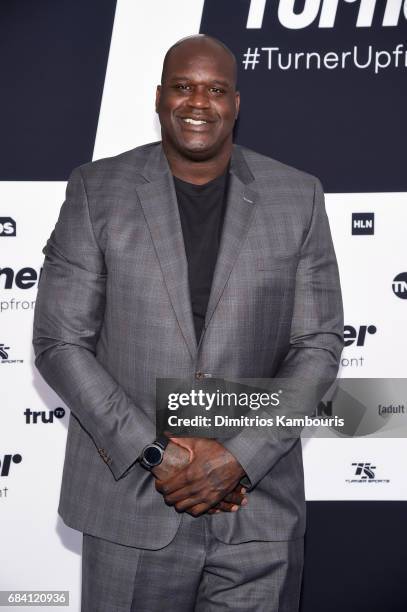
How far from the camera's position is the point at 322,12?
11.0 ft

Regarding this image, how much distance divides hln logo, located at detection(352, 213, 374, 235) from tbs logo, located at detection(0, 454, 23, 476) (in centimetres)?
168

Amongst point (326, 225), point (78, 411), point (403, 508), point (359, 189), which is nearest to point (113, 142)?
point (359, 189)

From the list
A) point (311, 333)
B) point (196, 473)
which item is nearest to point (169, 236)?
point (311, 333)

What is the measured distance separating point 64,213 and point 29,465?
1.57 m

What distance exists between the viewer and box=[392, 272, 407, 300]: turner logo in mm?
3465

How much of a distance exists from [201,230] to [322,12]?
151 centimetres

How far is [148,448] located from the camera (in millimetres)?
2121

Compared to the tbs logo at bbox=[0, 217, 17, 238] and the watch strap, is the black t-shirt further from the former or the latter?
the tbs logo at bbox=[0, 217, 17, 238]

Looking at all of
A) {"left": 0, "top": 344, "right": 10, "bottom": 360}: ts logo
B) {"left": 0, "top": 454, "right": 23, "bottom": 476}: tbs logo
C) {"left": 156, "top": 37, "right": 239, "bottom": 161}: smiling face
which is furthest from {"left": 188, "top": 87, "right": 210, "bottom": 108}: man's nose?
{"left": 0, "top": 454, "right": 23, "bottom": 476}: tbs logo

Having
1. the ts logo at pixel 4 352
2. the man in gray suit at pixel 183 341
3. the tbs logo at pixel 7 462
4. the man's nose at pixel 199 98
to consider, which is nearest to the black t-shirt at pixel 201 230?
the man in gray suit at pixel 183 341

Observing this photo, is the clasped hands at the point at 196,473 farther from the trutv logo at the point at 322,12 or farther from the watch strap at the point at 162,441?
the trutv logo at the point at 322,12

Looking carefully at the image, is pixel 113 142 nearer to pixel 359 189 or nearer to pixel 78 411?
pixel 359 189

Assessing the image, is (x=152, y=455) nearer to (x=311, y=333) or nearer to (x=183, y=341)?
(x=183, y=341)

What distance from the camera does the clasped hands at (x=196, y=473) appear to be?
6.91 ft
